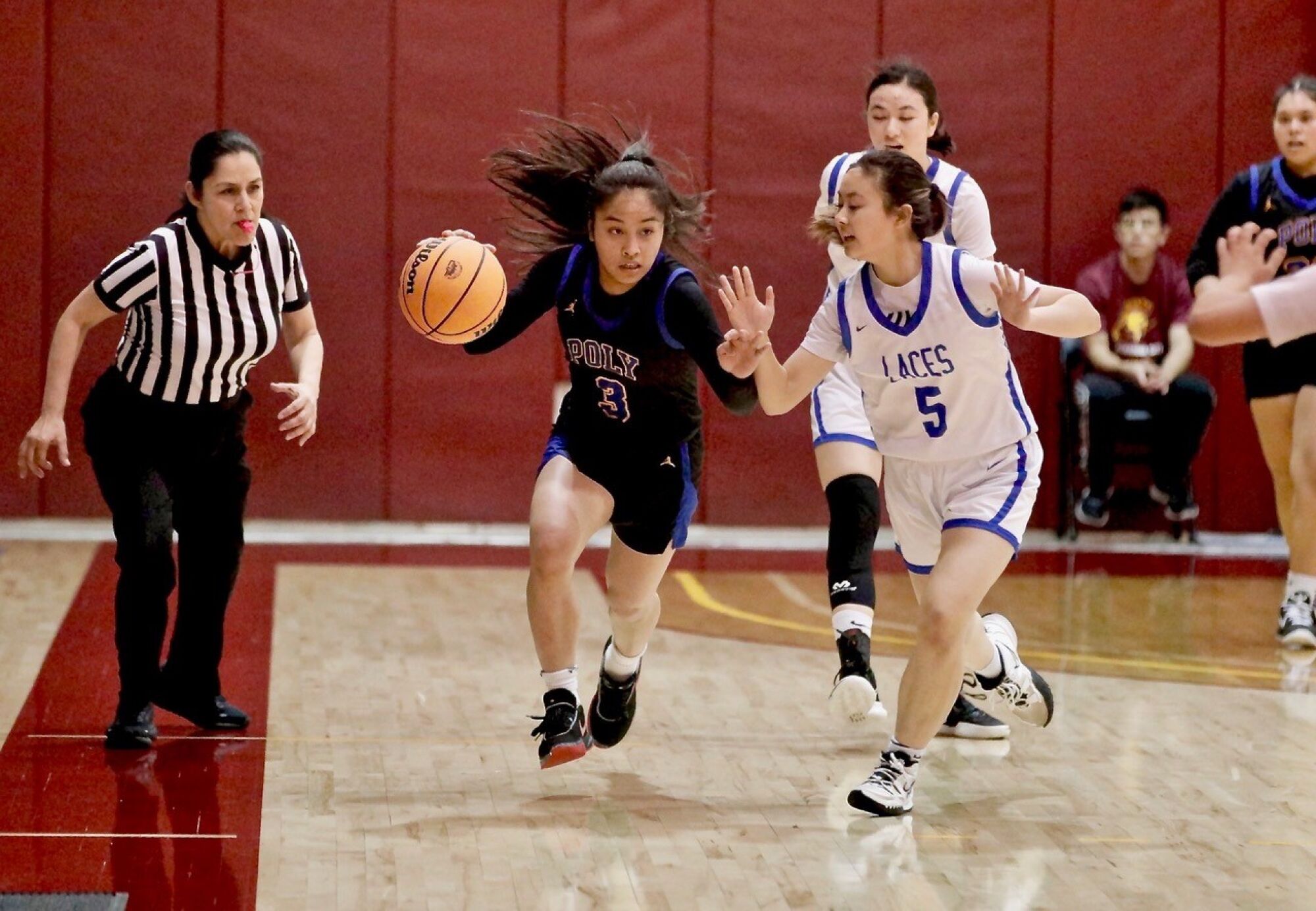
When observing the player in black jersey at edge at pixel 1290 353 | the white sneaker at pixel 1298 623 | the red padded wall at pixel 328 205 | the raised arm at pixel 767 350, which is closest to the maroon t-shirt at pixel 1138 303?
the player in black jersey at edge at pixel 1290 353

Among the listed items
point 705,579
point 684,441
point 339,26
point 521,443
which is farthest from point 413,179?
point 684,441

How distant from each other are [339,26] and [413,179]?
2.89 feet

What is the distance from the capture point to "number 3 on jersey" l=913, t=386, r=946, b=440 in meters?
4.46

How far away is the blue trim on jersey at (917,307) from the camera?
173 inches

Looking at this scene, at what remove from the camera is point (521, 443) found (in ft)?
31.7

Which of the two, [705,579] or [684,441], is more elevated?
[684,441]

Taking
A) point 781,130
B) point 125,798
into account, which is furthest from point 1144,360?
point 125,798

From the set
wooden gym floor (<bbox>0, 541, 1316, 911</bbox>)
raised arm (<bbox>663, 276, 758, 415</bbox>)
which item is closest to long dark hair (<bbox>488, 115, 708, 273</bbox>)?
raised arm (<bbox>663, 276, 758, 415</bbox>)

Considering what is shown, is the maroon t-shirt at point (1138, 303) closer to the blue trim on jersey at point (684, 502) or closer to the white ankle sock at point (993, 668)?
the white ankle sock at point (993, 668)

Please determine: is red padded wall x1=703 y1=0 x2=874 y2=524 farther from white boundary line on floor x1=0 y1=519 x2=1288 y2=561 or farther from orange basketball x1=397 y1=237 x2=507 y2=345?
orange basketball x1=397 y1=237 x2=507 y2=345

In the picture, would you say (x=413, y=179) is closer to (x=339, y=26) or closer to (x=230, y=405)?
(x=339, y=26)

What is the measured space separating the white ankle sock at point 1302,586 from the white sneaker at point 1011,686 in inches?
A: 78.0

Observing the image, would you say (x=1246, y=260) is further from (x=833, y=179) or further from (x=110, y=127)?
(x=110, y=127)

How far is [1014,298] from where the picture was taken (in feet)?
13.7
